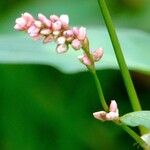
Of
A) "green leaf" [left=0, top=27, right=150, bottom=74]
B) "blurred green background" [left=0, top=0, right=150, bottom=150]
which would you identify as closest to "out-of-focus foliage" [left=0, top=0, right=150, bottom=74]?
"green leaf" [left=0, top=27, right=150, bottom=74]

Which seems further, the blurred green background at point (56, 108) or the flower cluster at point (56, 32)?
the blurred green background at point (56, 108)

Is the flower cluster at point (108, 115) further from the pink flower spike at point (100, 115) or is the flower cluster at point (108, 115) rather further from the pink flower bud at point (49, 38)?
the pink flower bud at point (49, 38)

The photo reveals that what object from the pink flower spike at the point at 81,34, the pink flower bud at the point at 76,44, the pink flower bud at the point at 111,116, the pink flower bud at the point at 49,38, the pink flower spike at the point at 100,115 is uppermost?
the pink flower spike at the point at 81,34

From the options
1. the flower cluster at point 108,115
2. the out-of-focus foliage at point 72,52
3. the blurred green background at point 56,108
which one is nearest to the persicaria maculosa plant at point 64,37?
the flower cluster at point 108,115

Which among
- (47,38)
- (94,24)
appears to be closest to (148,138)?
(47,38)

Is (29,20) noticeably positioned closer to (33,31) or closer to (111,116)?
(33,31)

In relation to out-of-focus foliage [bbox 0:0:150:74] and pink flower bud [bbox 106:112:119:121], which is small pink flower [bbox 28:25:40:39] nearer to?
pink flower bud [bbox 106:112:119:121]
